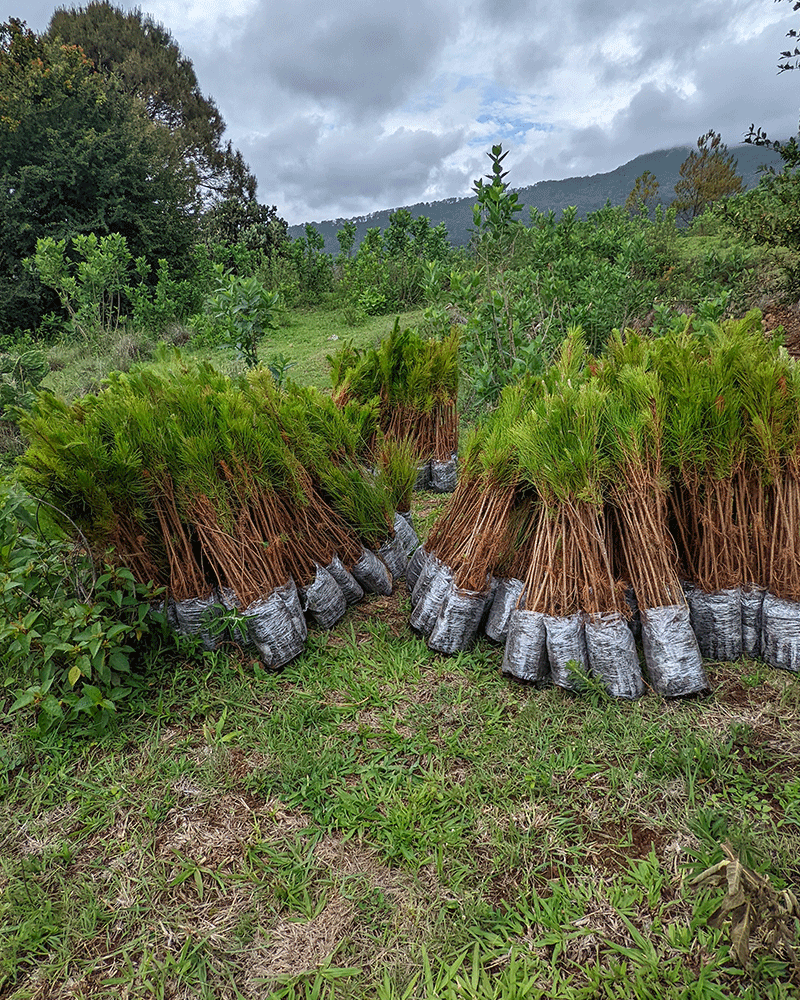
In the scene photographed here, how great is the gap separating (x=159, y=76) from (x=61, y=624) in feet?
89.0

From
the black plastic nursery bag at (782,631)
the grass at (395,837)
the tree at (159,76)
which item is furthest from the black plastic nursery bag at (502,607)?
the tree at (159,76)

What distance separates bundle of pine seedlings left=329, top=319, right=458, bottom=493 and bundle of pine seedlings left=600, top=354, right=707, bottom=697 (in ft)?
5.62

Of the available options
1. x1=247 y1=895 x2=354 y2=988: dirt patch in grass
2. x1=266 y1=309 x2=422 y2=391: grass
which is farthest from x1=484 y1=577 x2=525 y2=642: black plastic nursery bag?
x1=266 y1=309 x2=422 y2=391: grass

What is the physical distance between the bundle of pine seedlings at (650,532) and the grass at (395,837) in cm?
16

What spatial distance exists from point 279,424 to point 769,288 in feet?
20.0

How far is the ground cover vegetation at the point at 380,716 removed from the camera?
Result: 4.55ft

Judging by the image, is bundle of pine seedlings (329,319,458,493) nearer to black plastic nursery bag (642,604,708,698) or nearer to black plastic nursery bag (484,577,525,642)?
black plastic nursery bag (484,577,525,642)

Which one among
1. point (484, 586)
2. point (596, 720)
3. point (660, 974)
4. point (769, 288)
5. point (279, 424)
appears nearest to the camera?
point (660, 974)

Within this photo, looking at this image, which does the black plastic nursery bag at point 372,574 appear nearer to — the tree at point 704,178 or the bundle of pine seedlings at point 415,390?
the bundle of pine seedlings at point 415,390

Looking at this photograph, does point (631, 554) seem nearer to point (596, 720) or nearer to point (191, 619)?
point (596, 720)

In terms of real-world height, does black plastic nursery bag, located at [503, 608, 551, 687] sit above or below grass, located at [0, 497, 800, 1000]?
above

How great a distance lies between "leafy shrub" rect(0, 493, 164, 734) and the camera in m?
1.90

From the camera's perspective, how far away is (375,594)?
2.78m

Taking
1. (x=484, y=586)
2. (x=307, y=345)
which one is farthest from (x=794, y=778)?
(x=307, y=345)
